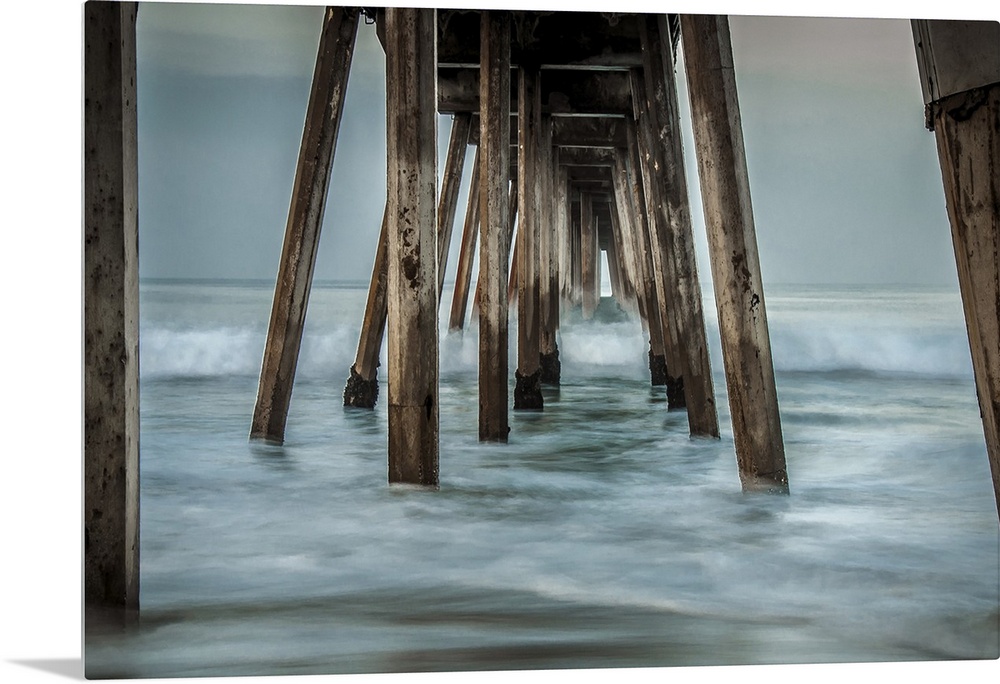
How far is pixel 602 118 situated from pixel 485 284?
21.6 ft

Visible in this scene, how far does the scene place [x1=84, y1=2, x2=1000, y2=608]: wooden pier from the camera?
290 centimetres

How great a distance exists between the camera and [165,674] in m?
2.95

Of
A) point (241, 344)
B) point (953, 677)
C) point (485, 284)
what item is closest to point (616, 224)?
point (485, 284)

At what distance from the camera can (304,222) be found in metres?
5.03

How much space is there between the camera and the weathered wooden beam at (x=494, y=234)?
221 inches

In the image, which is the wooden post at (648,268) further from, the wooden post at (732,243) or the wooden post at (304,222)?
the wooden post at (732,243)

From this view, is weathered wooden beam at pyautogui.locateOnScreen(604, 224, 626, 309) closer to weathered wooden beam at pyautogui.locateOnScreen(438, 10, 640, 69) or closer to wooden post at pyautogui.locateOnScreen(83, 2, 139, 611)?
weathered wooden beam at pyautogui.locateOnScreen(438, 10, 640, 69)

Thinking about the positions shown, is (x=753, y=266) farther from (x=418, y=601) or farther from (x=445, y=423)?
(x=445, y=423)

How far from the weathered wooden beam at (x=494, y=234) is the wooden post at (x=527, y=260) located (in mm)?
1247

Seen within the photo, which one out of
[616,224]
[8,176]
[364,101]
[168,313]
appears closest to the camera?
[8,176]

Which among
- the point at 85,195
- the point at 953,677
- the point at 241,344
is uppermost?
the point at 85,195

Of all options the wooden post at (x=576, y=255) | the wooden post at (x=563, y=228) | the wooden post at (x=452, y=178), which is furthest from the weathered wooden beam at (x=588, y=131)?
the wooden post at (x=576, y=255)

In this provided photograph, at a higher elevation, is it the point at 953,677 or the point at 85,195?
the point at 85,195

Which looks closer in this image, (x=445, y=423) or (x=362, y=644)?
(x=362, y=644)
